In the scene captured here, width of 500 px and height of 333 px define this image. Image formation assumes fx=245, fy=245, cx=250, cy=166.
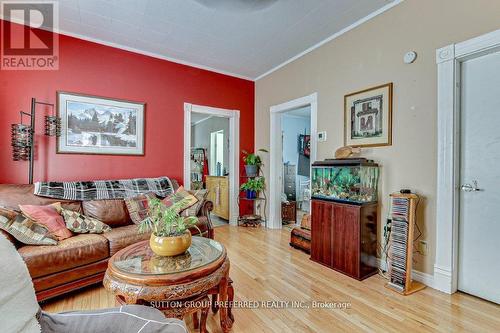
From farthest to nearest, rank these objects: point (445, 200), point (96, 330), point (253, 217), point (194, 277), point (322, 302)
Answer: point (253, 217)
point (445, 200)
point (322, 302)
point (194, 277)
point (96, 330)

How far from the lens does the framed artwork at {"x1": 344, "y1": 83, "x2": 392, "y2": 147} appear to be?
258cm

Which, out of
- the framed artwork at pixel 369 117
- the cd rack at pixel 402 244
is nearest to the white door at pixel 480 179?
the cd rack at pixel 402 244

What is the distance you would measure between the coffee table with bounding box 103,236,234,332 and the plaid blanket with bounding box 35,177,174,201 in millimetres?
1576

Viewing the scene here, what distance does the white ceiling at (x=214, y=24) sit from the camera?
2523 millimetres

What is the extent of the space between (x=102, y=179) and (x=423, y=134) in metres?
3.80

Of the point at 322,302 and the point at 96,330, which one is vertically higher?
the point at 96,330

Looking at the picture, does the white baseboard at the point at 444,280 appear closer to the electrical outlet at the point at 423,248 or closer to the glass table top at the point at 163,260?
the electrical outlet at the point at 423,248

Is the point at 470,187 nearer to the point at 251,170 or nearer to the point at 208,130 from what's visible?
the point at 251,170

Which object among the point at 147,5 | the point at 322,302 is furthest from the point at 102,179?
the point at 322,302

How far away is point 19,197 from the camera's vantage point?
2.38 metres

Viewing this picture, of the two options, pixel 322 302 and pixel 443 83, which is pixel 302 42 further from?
pixel 322 302

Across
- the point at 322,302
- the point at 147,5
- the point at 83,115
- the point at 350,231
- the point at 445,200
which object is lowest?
the point at 322,302

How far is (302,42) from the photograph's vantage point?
3.33 metres

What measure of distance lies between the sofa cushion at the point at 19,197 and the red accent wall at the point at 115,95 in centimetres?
51
